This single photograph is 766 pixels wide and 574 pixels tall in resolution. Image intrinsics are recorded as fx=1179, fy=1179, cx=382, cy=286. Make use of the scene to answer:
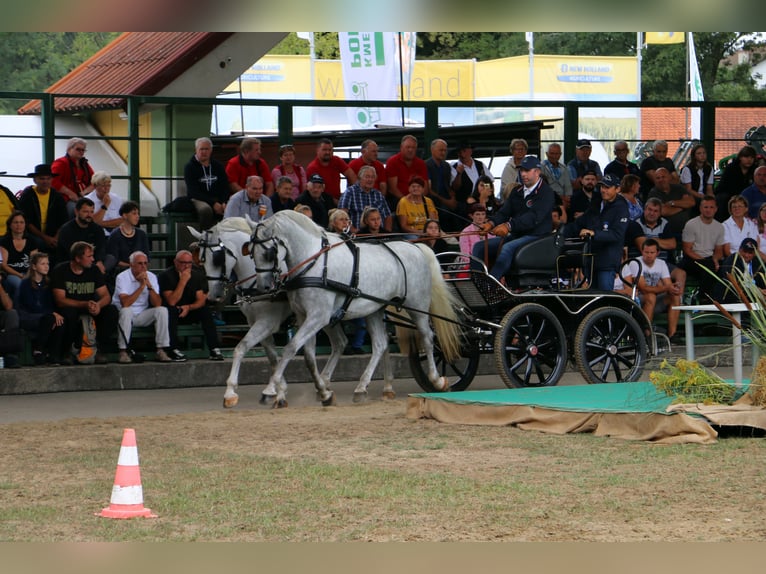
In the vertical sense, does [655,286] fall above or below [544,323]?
above

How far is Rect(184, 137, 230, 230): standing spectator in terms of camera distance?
50.3 ft

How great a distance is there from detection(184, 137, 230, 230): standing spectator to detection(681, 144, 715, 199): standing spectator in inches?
277

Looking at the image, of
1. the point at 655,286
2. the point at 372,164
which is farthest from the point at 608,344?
the point at 372,164

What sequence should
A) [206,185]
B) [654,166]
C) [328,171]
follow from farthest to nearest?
[654,166] → [328,171] → [206,185]

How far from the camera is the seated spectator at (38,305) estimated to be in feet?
42.9

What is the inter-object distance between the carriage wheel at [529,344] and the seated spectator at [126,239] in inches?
186

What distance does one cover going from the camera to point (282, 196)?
1468 centimetres

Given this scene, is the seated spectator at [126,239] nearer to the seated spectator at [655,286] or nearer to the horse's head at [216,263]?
the horse's head at [216,263]

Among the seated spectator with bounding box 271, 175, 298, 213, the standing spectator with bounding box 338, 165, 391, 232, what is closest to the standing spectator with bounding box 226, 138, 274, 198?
the seated spectator with bounding box 271, 175, 298, 213

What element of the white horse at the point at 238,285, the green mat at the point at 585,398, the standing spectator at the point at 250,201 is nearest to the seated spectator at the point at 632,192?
the standing spectator at the point at 250,201

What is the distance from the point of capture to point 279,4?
1646 mm

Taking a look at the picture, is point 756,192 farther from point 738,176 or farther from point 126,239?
point 126,239

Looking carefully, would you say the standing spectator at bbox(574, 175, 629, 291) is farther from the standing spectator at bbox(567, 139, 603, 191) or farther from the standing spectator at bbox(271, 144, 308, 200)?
the standing spectator at bbox(271, 144, 308, 200)

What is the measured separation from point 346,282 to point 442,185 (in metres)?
5.13
